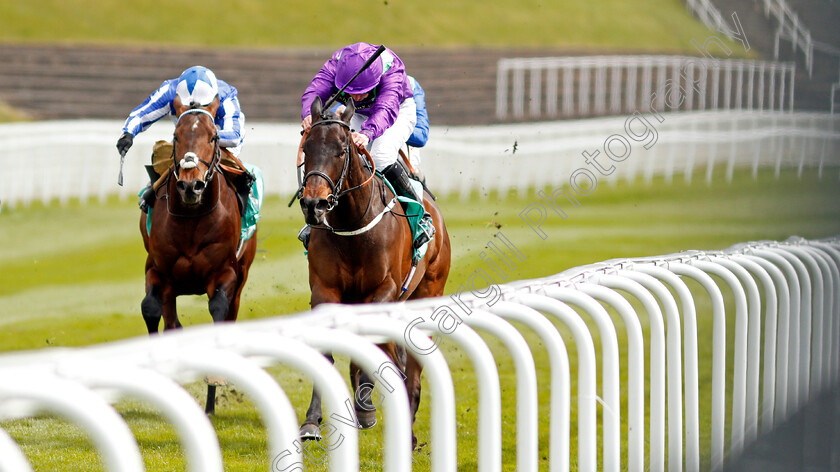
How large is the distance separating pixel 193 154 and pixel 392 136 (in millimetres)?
825

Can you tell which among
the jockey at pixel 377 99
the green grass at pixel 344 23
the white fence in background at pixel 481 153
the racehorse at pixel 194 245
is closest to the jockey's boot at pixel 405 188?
the jockey at pixel 377 99

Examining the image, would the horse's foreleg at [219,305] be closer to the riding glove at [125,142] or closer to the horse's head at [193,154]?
the horse's head at [193,154]

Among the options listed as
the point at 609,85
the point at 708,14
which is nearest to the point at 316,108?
the point at 609,85

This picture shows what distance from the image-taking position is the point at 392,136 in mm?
4012

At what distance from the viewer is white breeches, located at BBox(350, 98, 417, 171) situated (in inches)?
156

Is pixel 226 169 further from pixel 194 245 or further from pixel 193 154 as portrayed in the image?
pixel 193 154

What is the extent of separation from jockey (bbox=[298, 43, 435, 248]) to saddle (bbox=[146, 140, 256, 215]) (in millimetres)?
814

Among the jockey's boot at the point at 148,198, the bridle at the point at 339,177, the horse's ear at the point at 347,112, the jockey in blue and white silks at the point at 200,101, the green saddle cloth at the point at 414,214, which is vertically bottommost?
the green saddle cloth at the point at 414,214

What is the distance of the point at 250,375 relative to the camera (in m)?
1.40

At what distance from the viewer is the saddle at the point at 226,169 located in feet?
15.2

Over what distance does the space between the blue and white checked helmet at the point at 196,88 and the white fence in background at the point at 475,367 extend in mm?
2334

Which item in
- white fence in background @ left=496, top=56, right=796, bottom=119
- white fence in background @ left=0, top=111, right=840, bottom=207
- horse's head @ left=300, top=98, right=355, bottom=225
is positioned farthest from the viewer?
white fence in background @ left=496, top=56, right=796, bottom=119

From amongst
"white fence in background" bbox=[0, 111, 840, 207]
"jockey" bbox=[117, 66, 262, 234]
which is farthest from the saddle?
"white fence in background" bbox=[0, 111, 840, 207]

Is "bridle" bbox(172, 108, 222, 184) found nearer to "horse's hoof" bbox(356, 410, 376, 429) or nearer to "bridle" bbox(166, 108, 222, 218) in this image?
"bridle" bbox(166, 108, 222, 218)
